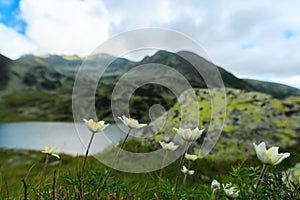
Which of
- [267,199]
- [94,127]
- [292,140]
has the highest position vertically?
[94,127]

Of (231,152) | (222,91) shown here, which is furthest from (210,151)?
(222,91)

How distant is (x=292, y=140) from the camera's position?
30.5 feet

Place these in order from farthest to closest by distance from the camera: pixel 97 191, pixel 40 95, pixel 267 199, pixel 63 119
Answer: pixel 40 95 → pixel 63 119 → pixel 97 191 → pixel 267 199

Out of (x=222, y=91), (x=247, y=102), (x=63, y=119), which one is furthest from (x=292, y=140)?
(x=63, y=119)

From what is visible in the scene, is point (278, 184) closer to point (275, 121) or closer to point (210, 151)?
point (210, 151)

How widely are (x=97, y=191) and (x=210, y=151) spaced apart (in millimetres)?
7407

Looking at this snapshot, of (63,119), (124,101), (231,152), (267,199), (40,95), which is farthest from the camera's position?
(40,95)

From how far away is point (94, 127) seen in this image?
2.65 meters

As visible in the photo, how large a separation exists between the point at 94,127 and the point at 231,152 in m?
7.51

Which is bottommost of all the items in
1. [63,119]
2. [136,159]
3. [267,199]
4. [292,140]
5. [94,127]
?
[63,119]

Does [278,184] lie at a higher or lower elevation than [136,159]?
higher

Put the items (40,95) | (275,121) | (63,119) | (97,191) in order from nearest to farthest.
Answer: (97,191) → (275,121) → (63,119) → (40,95)

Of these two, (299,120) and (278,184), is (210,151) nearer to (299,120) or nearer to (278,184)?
(299,120)

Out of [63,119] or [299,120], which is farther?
[63,119]
